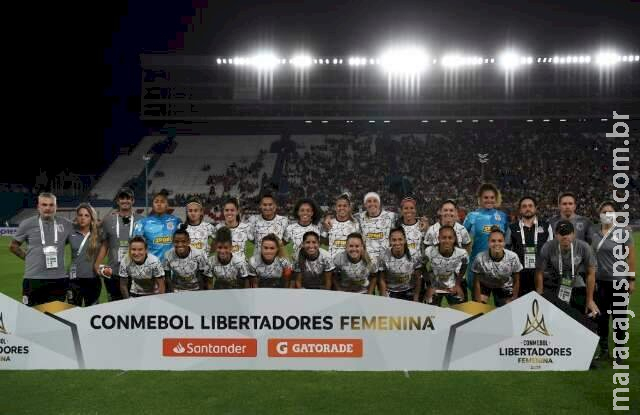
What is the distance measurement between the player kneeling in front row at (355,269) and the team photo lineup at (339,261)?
12 millimetres

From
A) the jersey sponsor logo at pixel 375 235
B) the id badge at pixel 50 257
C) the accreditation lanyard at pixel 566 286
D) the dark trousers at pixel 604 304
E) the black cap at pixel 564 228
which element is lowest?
the dark trousers at pixel 604 304

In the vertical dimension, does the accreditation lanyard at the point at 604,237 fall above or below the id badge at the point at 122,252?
above

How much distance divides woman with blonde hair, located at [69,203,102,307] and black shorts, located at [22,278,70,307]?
0.82 ft

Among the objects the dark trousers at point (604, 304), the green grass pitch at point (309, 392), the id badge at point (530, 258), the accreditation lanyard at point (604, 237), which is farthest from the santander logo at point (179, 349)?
the accreditation lanyard at point (604, 237)

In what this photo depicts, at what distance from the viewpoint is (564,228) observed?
20.2 feet

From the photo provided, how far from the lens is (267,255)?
6.39 m

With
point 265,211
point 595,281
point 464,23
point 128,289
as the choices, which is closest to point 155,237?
point 128,289

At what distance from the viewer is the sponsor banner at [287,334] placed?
549 centimetres

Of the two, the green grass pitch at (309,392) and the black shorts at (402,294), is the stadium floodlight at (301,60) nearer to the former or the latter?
the black shorts at (402,294)

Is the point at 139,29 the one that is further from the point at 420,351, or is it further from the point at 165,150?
the point at 420,351

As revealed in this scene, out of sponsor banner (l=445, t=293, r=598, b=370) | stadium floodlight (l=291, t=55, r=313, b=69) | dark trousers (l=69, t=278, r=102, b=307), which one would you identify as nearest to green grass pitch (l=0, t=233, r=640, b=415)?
sponsor banner (l=445, t=293, r=598, b=370)

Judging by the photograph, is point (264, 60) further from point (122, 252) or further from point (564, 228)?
point (564, 228)

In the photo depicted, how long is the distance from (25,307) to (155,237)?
74.0 inches

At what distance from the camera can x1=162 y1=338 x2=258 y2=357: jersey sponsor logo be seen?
18.5 feet
